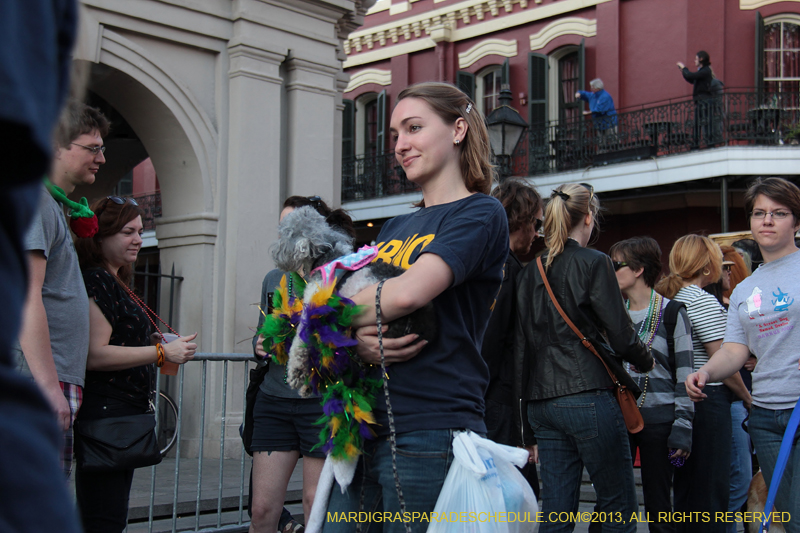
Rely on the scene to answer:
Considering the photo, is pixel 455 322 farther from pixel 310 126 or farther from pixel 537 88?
pixel 537 88

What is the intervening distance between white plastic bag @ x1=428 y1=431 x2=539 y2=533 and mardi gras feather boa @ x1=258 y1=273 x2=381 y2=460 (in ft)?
0.95

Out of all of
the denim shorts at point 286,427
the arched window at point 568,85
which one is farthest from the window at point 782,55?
the denim shorts at point 286,427

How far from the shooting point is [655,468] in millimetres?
4648

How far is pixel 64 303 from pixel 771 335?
336 centimetres

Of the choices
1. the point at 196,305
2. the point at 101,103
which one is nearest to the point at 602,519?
the point at 196,305

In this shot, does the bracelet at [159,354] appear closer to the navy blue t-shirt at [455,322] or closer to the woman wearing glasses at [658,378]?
the navy blue t-shirt at [455,322]

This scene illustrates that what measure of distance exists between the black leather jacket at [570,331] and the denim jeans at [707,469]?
1.22 meters

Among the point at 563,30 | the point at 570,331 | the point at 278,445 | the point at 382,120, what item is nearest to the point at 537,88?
the point at 563,30

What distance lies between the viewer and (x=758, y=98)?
17.4 meters

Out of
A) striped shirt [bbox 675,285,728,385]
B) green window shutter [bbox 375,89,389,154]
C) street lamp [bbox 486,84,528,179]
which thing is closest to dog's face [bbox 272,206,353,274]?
striped shirt [bbox 675,285,728,385]

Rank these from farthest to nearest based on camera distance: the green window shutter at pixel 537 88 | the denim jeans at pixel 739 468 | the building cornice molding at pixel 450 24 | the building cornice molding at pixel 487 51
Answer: the building cornice molding at pixel 487 51, the building cornice molding at pixel 450 24, the green window shutter at pixel 537 88, the denim jeans at pixel 739 468

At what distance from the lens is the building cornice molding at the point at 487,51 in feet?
69.4

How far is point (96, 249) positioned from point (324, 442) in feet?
6.27

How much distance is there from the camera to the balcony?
17.2 metres
